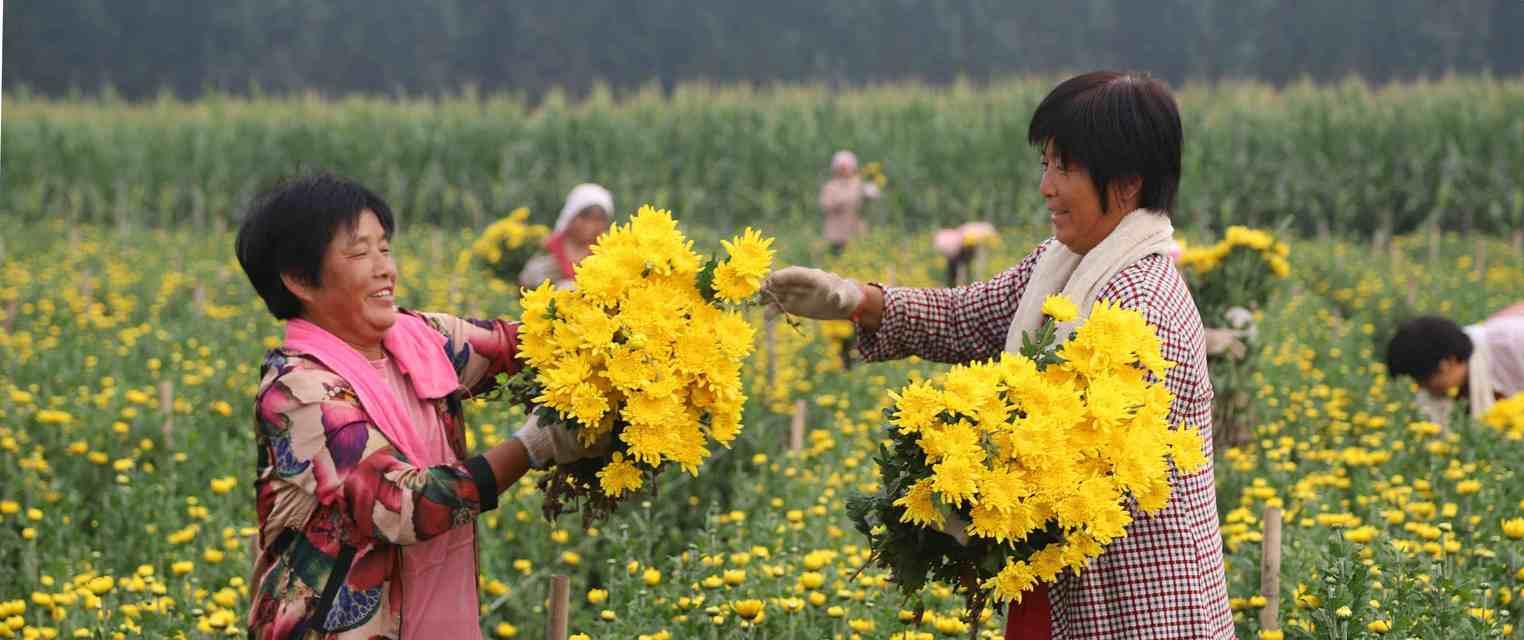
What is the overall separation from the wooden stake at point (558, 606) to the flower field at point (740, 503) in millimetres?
232

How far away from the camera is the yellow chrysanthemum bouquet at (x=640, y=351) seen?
2.38m

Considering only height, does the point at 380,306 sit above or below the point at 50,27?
below

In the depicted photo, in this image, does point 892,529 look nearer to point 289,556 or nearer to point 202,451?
point 289,556

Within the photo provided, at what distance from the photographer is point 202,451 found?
5.44m

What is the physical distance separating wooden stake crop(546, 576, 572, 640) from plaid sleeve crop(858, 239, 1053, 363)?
28.1 inches

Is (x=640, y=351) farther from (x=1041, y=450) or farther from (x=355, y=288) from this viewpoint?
(x=1041, y=450)

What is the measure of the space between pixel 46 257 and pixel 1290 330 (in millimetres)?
8972

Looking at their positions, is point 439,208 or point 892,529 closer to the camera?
point 892,529

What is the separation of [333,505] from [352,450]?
4.2 inches

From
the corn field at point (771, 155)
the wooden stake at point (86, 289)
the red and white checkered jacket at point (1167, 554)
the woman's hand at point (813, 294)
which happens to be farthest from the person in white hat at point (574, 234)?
the corn field at point (771, 155)

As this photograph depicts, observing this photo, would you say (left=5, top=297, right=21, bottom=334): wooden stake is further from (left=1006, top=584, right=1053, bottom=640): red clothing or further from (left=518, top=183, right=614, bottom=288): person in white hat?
(left=1006, top=584, right=1053, bottom=640): red clothing

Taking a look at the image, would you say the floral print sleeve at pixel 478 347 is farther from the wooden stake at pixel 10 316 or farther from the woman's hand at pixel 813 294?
the wooden stake at pixel 10 316

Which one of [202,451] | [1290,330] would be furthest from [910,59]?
[202,451]

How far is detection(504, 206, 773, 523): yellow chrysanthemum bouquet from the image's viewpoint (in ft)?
7.79
